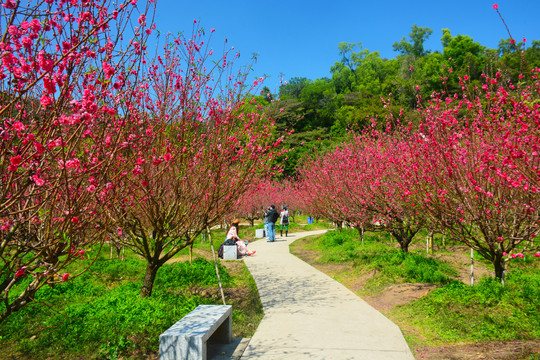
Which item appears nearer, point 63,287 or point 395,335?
point 395,335

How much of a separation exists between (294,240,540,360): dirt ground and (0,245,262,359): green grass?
262 centimetres

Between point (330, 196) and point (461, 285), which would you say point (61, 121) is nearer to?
point (461, 285)

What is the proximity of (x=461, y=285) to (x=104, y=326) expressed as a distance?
6.37m

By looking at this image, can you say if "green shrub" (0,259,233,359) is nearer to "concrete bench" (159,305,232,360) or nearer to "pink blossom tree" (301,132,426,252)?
"concrete bench" (159,305,232,360)

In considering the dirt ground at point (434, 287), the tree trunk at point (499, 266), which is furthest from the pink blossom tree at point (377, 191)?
the tree trunk at point (499, 266)

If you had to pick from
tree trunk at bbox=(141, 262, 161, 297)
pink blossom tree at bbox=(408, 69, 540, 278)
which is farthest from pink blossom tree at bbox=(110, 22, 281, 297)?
pink blossom tree at bbox=(408, 69, 540, 278)

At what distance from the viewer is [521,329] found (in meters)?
5.59

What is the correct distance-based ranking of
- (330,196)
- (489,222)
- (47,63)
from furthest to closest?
(330,196) < (489,222) < (47,63)

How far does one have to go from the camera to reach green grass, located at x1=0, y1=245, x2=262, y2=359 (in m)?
5.16

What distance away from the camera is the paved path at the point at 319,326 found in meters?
4.99

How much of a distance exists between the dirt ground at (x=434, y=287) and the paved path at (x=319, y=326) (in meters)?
0.35

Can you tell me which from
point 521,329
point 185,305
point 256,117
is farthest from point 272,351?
point 256,117

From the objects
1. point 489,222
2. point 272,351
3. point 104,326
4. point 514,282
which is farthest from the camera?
point 514,282

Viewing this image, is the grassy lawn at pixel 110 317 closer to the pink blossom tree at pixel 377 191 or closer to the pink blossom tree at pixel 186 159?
the pink blossom tree at pixel 186 159
